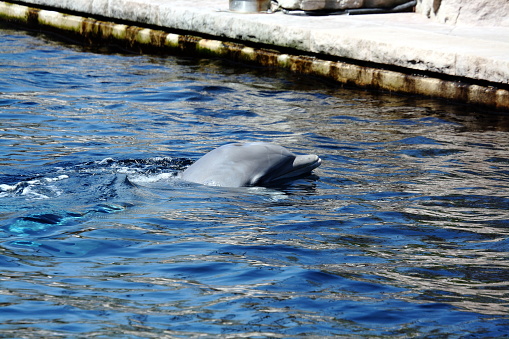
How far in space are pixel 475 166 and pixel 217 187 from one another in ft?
7.52

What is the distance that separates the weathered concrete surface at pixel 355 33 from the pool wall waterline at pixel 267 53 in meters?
0.03

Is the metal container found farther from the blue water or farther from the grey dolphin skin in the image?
the grey dolphin skin

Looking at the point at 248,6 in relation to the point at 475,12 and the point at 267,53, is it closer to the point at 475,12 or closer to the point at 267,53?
the point at 267,53

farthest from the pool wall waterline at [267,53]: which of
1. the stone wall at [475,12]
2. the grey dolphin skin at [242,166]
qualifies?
the grey dolphin skin at [242,166]

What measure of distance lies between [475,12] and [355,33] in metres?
1.83

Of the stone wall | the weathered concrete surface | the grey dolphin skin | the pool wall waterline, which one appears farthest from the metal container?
the grey dolphin skin

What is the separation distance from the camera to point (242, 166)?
5.94m

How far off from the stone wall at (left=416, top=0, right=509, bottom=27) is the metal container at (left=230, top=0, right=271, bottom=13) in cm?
259

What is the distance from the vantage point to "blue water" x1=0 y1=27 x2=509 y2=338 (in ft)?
11.8

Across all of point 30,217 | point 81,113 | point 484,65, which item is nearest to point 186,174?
point 30,217

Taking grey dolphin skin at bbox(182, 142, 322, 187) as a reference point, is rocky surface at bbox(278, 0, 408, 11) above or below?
A: above

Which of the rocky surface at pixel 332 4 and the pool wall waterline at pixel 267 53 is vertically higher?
the rocky surface at pixel 332 4

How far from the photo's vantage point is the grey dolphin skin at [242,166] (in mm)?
5863

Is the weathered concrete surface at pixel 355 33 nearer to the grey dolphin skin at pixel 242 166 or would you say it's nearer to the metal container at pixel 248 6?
the metal container at pixel 248 6
